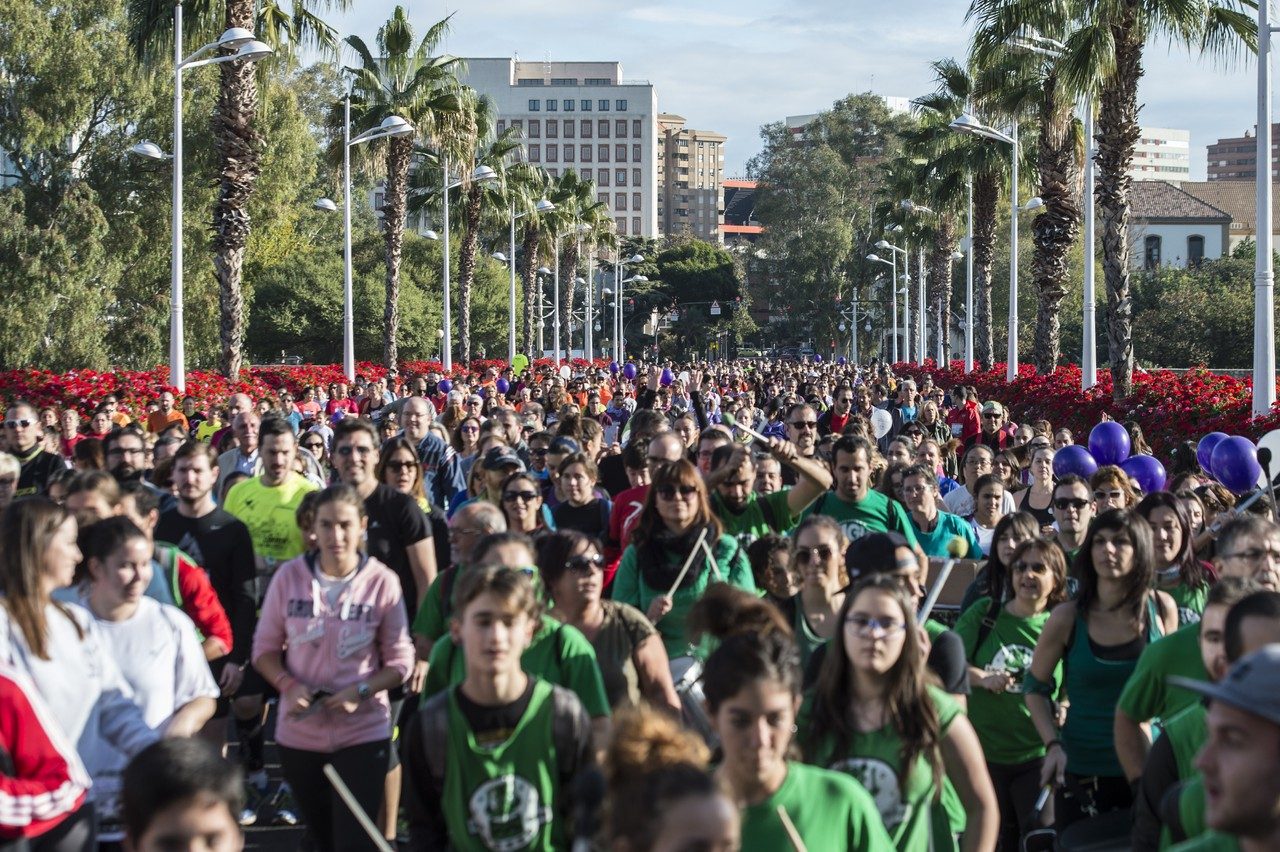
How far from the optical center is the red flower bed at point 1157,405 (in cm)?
1784

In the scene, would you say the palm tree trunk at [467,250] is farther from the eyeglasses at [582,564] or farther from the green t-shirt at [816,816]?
the green t-shirt at [816,816]

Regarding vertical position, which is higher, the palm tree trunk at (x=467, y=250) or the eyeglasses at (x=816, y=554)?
the palm tree trunk at (x=467, y=250)

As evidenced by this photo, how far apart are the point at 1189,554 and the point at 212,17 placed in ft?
67.4

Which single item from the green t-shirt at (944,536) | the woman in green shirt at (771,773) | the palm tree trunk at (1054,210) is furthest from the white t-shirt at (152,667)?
the palm tree trunk at (1054,210)

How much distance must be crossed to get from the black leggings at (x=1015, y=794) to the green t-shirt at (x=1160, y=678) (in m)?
1.12

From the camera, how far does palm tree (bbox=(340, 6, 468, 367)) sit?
35562 mm

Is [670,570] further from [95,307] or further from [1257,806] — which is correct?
[95,307]

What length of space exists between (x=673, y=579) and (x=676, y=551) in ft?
0.42

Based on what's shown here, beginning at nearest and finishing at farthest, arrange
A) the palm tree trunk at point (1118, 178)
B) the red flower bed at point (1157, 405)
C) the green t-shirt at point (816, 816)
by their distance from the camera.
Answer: the green t-shirt at point (816, 816)
the red flower bed at point (1157, 405)
the palm tree trunk at point (1118, 178)

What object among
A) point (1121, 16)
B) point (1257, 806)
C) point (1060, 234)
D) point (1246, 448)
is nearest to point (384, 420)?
point (1246, 448)

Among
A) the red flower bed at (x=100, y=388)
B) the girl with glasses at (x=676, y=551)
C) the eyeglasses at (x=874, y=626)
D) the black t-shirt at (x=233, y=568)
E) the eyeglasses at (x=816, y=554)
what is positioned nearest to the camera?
the eyeglasses at (x=874, y=626)

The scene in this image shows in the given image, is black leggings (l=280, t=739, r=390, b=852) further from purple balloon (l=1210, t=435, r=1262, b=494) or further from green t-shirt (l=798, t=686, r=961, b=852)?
purple balloon (l=1210, t=435, r=1262, b=494)

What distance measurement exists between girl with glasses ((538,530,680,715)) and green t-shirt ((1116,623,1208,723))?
136cm

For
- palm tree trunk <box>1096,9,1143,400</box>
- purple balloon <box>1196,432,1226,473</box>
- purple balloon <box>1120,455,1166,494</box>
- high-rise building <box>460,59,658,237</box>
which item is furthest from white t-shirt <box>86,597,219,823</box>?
high-rise building <box>460,59,658,237</box>
